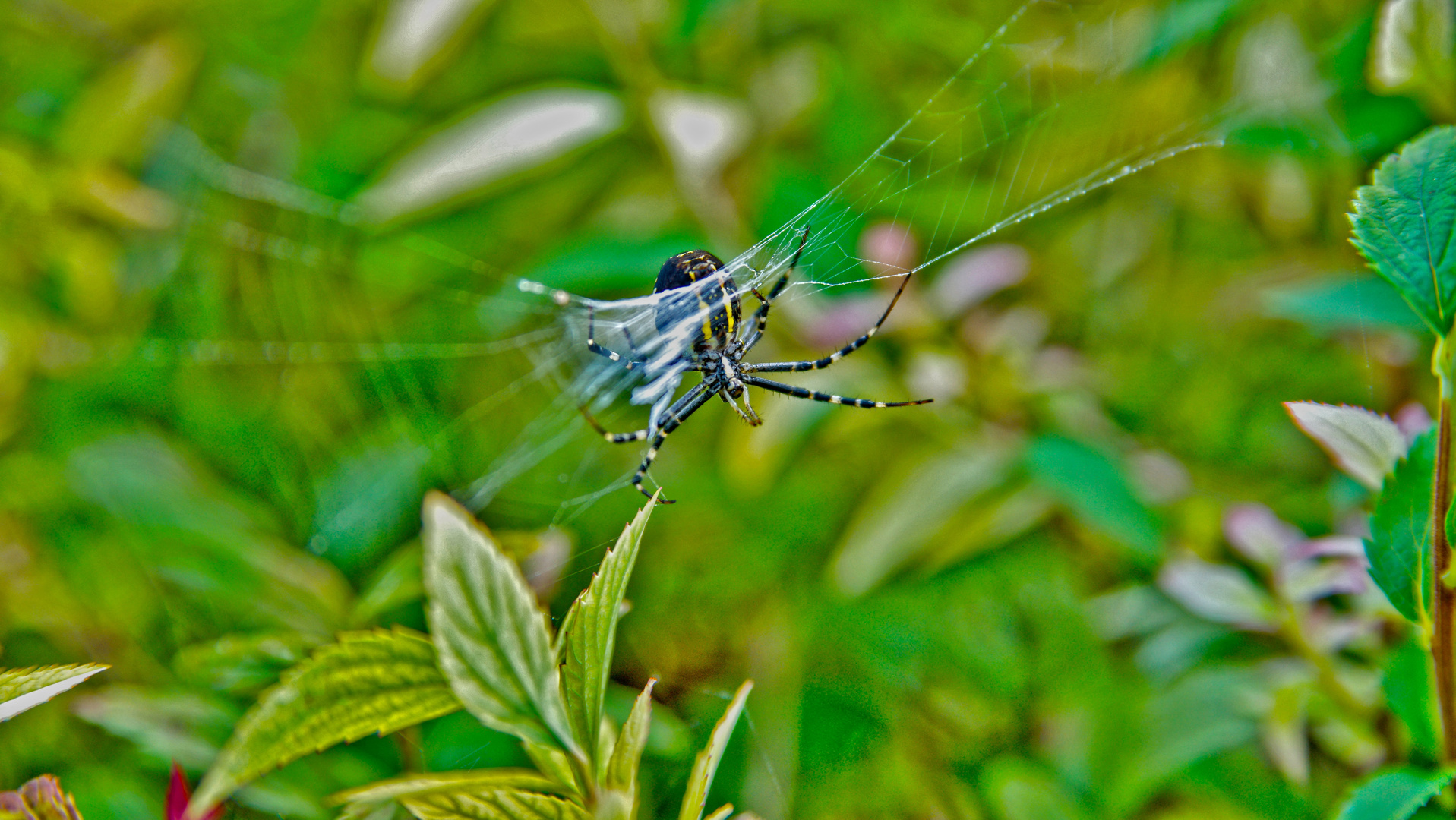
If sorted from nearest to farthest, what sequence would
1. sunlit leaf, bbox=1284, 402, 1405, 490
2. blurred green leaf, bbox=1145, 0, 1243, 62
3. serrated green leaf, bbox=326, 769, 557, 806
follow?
serrated green leaf, bbox=326, 769, 557, 806
sunlit leaf, bbox=1284, 402, 1405, 490
blurred green leaf, bbox=1145, 0, 1243, 62

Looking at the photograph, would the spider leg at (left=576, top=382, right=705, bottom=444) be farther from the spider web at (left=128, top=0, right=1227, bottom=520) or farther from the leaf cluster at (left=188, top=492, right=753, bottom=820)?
the leaf cluster at (left=188, top=492, right=753, bottom=820)

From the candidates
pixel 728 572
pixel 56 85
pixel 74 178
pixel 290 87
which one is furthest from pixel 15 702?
pixel 56 85

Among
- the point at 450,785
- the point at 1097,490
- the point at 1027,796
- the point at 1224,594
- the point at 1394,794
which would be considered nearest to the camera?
the point at 450,785

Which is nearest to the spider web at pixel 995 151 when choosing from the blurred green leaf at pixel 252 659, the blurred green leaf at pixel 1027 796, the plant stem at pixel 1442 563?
the blurred green leaf at pixel 252 659

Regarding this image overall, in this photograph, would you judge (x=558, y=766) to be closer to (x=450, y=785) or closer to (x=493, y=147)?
(x=450, y=785)

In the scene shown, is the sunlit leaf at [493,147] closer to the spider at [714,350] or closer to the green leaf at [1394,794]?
the spider at [714,350]

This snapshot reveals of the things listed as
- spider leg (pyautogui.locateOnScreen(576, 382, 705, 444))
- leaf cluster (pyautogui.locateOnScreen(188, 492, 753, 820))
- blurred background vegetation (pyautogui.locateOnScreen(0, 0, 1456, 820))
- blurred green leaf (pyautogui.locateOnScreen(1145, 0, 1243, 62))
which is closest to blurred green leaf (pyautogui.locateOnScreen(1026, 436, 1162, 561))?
blurred background vegetation (pyautogui.locateOnScreen(0, 0, 1456, 820))

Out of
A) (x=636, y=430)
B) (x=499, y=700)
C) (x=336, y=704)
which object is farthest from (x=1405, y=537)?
(x=636, y=430)
